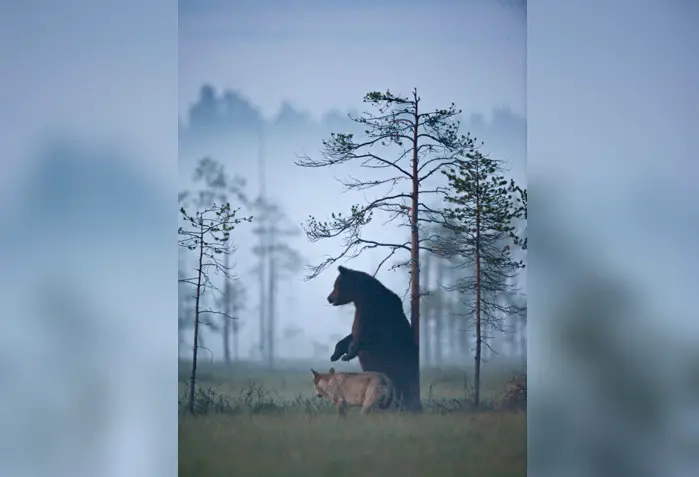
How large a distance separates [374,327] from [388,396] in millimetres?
280

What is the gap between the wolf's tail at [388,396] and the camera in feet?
10.1

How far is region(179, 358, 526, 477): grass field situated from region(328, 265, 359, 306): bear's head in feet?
1.05

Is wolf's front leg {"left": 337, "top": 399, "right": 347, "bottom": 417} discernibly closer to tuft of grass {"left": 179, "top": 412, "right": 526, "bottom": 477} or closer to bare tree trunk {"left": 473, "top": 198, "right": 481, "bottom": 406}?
tuft of grass {"left": 179, "top": 412, "right": 526, "bottom": 477}

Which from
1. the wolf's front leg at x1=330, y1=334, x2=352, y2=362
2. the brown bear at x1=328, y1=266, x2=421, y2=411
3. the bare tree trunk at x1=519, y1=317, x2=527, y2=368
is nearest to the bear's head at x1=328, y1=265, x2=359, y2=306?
the brown bear at x1=328, y1=266, x2=421, y2=411

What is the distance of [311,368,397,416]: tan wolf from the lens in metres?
3.09

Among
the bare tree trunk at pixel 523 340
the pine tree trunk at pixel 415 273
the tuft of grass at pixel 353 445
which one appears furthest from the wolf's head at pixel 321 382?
the bare tree trunk at pixel 523 340

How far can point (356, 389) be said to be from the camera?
10.1 feet

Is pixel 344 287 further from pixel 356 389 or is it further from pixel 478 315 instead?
pixel 478 315

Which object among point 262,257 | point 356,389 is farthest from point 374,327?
point 262,257
